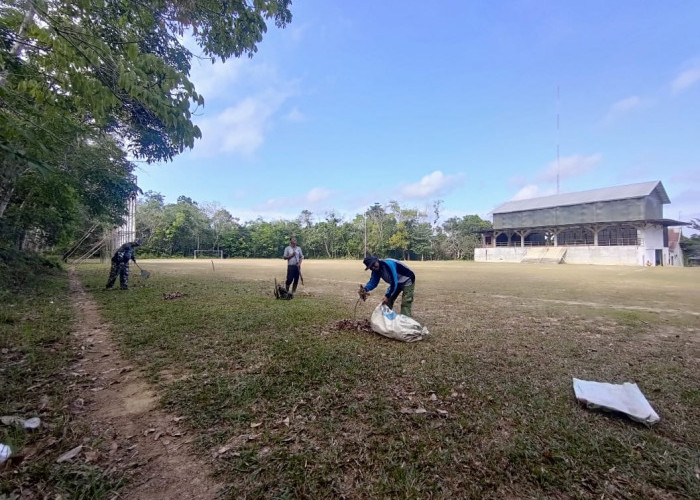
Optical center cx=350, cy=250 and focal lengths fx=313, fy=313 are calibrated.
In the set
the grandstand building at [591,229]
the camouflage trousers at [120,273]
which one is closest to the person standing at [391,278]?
the camouflage trousers at [120,273]

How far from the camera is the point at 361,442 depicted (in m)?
2.54

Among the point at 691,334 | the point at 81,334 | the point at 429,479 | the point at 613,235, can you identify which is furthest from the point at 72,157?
the point at 613,235

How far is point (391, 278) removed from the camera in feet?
18.4

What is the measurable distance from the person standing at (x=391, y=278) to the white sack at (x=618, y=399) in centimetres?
291

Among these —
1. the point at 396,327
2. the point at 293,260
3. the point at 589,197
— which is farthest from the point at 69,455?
the point at 589,197

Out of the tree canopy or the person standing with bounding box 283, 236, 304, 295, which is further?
the person standing with bounding box 283, 236, 304, 295

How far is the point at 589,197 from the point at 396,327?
46.5m

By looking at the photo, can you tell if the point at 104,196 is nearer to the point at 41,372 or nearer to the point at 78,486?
the point at 41,372

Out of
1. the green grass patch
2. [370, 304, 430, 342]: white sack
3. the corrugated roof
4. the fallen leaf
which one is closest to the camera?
the green grass patch

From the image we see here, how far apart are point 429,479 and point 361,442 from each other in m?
0.60

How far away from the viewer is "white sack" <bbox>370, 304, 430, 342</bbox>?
5.07 m

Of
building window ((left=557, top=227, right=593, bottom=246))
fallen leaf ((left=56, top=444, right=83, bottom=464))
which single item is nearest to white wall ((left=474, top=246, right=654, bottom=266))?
building window ((left=557, top=227, right=593, bottom=246))

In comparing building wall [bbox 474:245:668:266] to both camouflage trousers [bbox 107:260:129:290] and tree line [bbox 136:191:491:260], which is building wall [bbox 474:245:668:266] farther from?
camouflage trousers [bbox 107:260:129:290]

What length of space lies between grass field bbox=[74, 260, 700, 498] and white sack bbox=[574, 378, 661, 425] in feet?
0.32
